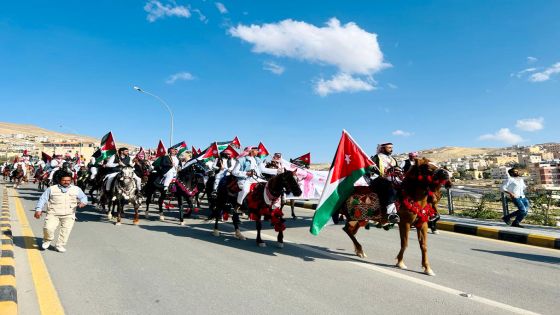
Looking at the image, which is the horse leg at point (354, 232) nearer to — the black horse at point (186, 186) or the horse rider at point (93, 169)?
the black horse at point (186, 186)

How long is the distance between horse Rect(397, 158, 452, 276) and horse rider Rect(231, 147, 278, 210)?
12.3ft

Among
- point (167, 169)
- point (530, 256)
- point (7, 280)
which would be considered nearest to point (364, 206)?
point (530, 256)

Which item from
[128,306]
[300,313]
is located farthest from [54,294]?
[300,313]

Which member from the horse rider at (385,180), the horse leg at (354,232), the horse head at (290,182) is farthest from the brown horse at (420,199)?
the horse head at (290,182)

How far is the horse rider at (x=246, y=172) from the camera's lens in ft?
28.5

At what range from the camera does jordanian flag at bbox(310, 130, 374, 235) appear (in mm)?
7055

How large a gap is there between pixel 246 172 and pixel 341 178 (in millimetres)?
2892

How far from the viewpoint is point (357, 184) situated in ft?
25.2

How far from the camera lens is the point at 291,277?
5.48 metres

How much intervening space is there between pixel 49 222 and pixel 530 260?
30.8 ft

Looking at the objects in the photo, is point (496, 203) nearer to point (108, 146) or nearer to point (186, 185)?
point (186, 185)

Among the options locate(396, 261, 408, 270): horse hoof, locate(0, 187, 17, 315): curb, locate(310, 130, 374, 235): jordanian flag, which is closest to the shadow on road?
locate(396, 261, 408, 270): horse hoof

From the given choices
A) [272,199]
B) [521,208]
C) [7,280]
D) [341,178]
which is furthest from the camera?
[521,208]

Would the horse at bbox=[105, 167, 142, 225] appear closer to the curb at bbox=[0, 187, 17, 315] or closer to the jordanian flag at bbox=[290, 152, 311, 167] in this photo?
the curb at bbox=[0, 187, 17, 315]
